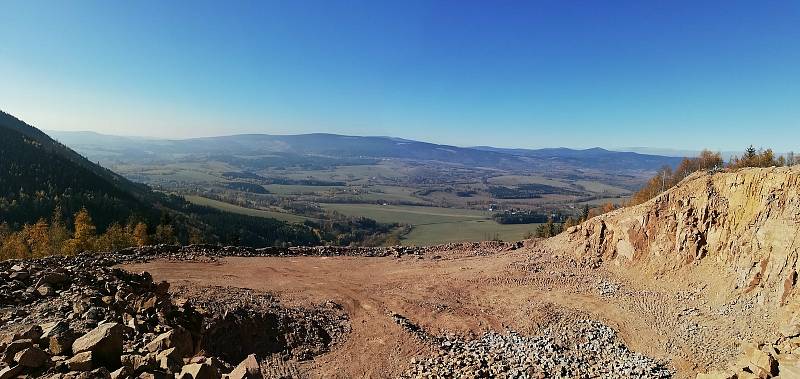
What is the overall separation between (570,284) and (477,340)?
10.9m

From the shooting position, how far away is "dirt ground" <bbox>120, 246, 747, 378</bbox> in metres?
21.2

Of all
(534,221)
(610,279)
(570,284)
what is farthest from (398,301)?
(534,221)

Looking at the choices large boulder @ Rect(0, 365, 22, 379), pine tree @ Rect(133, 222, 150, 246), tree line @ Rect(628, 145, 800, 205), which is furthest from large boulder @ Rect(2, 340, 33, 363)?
tree line @ Rect(628, 145, 800, 205)

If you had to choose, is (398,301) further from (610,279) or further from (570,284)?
(610,279)

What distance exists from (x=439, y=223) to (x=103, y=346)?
123 metres

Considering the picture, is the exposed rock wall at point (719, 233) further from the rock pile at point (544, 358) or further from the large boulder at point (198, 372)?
the large boulder at point (198, 372)

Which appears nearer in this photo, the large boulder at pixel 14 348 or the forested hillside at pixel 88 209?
the large boulder at pixel 14 348

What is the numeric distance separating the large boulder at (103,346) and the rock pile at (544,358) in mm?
12941

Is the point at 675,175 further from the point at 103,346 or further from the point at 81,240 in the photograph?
the point at 81,240

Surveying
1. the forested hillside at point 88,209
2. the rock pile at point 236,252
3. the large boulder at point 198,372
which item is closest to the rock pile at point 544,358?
the large boulder at point 198,372

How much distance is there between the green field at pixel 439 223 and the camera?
102 meters

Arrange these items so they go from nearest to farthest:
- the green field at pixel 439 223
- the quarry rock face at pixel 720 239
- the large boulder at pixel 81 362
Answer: the large boulder at pixel 81 362, the quarry rock face at pixel 720 239, the green field at pixel 439 223

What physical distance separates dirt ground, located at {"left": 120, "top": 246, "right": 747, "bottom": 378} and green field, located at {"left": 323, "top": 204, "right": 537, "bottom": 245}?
62.1 m

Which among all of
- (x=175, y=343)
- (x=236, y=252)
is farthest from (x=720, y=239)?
(x=236, y=252)
